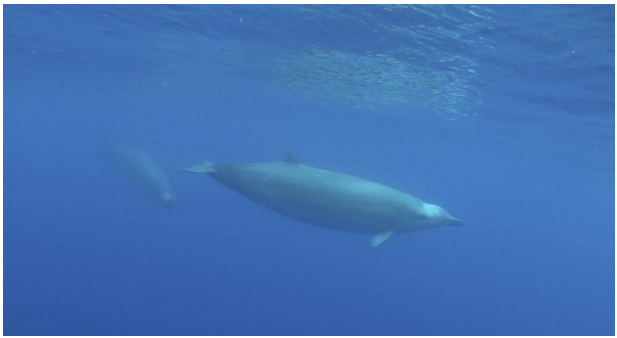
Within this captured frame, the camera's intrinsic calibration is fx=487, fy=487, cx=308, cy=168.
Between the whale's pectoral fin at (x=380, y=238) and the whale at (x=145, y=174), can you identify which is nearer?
the whale's pectoral fin at (x=380, y=238)

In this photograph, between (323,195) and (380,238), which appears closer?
(323,195)

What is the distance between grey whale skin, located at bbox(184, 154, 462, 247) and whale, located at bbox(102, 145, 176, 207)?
10337 millimetres

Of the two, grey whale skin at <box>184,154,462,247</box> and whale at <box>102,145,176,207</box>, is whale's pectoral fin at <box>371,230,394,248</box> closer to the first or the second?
grey whale skin at <box>184,154,462,247</box>

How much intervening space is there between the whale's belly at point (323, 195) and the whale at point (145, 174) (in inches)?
409

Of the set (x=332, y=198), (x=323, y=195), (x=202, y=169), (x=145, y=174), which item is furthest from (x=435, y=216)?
(x=145, y=174)

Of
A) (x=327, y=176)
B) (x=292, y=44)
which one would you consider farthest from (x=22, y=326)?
(x=292, y=44)

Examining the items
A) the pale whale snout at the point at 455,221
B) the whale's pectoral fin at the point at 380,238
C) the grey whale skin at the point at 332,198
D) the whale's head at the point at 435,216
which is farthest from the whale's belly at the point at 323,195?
the pale whale snout at the point at 455,221

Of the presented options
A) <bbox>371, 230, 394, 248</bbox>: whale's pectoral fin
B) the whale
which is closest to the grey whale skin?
<bbox>371, 230, 394, 248</bbox>: whale's pectoral fin

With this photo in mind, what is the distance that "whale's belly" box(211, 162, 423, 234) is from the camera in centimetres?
1211

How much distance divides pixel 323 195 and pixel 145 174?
1379 centimetres

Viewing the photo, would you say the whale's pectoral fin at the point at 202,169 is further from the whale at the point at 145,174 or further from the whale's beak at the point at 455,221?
the whale at the point at 145,174

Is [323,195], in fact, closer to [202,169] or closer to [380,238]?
[380,238]

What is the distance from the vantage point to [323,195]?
475 inches

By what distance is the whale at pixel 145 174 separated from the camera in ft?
73.1
